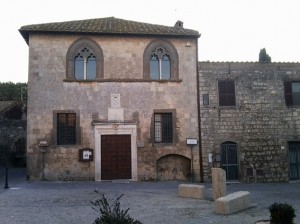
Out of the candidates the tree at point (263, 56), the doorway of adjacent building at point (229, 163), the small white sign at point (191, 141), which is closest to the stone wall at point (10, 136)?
the small white sign at point (191, 141)

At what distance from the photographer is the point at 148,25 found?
758 inches

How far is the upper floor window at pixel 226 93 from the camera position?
18.1m

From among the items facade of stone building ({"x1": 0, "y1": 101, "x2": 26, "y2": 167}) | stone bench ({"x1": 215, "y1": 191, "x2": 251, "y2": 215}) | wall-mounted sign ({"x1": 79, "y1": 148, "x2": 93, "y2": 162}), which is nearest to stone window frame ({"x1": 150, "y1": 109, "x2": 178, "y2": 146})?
wall-mounted sign ({"x1": 79, "y1": 148, "x2": 93, "y2": 162})

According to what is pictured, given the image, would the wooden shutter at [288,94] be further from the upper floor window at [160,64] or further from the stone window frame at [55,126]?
the stone window frame at [55,126]

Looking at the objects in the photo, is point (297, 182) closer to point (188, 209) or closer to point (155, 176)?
point (155, 176)

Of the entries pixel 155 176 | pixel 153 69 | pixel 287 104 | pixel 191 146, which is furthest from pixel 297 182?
pixel 153 69

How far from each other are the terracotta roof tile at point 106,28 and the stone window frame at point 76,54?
0.54m

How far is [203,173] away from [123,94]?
18.6 feet

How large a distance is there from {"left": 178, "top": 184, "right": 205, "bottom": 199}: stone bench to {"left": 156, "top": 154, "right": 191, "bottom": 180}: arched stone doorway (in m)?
4.99

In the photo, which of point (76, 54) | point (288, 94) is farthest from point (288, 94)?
point (76, 54)

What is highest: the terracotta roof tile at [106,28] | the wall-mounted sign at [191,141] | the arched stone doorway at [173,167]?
the terracotta roof tile at [106,28]

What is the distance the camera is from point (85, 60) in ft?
57.2

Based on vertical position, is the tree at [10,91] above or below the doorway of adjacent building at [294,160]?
above

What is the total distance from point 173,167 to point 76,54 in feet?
24.7
